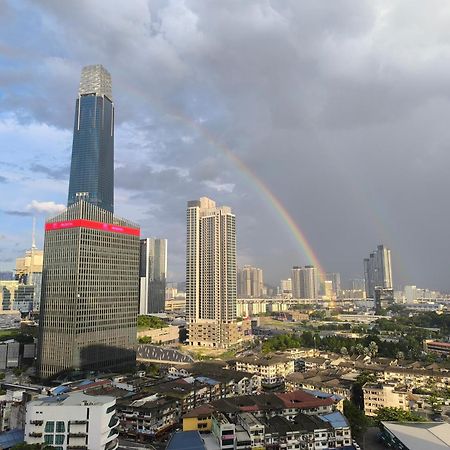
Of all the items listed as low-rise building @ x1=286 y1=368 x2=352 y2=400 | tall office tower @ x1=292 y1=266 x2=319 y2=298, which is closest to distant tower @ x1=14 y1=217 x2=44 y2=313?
low-rise building @ x1=286 y1=368 x2=352 y2=400

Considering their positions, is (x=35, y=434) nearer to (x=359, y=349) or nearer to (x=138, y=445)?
(x=138, y=445)

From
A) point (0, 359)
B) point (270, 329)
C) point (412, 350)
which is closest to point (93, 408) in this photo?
point (0, 359)

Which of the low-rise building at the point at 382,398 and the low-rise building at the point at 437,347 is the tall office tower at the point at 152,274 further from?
the low-rise building at the point at 382,398

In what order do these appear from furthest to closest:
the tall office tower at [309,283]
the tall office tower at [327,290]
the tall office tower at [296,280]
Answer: the tall office tower at [327,290], the tall office tower at [296,280], the tall office tower at [309,283]

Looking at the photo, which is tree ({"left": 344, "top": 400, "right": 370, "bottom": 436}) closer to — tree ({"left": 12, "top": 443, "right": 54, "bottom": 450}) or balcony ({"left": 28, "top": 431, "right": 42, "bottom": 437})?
tree ({"left": 12, "top": 443, "right": 54, "bottom": 450})

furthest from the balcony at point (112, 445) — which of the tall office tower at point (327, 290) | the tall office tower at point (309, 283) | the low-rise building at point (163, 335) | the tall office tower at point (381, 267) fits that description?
the tall office tower at point (327, 290)
